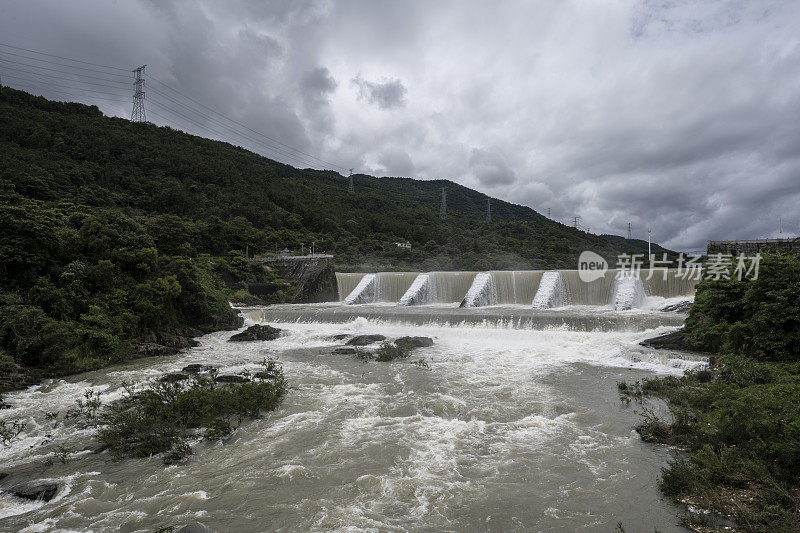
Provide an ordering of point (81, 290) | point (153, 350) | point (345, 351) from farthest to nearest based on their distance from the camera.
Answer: point (345, 351) < point (153, 350) < point (81, 290)

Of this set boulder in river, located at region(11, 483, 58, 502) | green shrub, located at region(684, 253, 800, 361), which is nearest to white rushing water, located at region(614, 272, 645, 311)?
green shrub, located at region(684, 253, 800, 361)

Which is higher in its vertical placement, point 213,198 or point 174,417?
point 213,198

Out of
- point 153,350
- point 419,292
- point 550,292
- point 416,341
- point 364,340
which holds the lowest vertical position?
point 153,350

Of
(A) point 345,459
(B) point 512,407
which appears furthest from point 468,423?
(A) point 345,459

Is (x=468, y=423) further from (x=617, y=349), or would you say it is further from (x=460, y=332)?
(x=460, y=332)

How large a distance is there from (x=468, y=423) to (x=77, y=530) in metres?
4.85

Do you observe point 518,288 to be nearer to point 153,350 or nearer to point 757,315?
point 757,315

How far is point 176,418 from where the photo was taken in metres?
5.71

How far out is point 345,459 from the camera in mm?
4852

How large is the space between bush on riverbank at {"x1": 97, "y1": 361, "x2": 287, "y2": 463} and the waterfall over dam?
53.9 ft

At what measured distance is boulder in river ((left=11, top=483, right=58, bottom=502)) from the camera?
400 centimetres

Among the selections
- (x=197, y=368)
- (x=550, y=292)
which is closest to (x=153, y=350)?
(x=197, y=368)

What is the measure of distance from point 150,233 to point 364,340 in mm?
12621

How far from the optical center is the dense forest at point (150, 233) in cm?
1027
